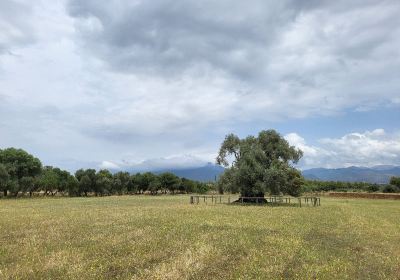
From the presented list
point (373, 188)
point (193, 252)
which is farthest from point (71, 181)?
point (193, 252)

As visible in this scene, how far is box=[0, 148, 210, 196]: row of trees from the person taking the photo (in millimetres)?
98312

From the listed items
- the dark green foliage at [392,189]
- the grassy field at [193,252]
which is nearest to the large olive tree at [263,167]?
the grassy field at [193,252]

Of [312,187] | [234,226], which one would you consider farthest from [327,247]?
[312,187]

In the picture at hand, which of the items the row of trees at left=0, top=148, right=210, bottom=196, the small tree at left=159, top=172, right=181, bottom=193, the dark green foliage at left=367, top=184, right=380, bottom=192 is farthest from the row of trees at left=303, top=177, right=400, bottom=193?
the small tree at left=159, top=172, right=181, bottom=193

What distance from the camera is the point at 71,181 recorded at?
5118 inches

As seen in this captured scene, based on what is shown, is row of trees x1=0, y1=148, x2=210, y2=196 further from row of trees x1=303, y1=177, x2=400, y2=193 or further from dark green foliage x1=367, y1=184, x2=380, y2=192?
dark green foliage x1=367, y1=184, x2=380, y2=192

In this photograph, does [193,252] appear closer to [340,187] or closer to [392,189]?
[392,189]

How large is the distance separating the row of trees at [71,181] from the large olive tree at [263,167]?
5628cm

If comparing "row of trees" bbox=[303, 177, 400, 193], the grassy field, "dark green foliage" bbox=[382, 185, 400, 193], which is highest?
"row of trees" bbox=[303, 177, 400, 193]

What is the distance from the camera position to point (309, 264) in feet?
54.5

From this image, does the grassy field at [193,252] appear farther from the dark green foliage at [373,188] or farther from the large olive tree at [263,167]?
the dark green foliage at [373,188]

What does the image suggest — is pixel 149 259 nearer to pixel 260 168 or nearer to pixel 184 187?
pixel 260 168

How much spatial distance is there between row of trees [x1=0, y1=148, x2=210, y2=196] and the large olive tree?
56.3 metres

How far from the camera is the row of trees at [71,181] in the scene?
98312 millimetres
